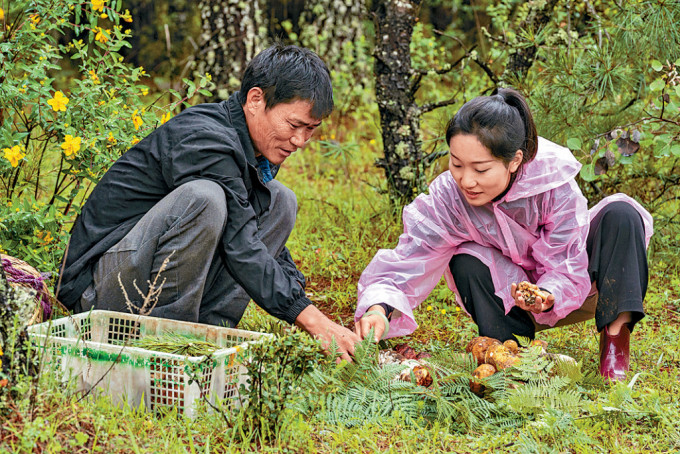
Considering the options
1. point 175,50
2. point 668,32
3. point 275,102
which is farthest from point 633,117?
point 175,50

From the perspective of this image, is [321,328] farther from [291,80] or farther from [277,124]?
[291,80]

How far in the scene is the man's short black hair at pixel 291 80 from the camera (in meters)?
2.61

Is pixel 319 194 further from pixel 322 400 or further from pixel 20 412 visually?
pixel 20 412

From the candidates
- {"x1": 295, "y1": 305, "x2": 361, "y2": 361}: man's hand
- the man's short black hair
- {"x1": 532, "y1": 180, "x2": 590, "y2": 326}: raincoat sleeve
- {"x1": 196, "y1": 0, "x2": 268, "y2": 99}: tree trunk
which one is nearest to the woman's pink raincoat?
{"x1": 532, "y1": 180, "x2": 590, "y2": 326}: raincoat sleeve

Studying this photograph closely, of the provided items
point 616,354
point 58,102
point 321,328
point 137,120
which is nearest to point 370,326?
point 321,328

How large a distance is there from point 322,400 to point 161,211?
87 centimetres

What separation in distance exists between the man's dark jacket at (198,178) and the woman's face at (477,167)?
720mm

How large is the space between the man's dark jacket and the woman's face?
0.72 m

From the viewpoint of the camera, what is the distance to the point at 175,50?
8.98 m

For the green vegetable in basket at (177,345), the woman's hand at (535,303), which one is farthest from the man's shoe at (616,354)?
the green vegetable in basket at (177,345)

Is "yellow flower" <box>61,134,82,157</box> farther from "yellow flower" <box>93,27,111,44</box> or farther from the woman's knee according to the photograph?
the woman's knee

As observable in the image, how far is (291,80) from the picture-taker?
2613 mm

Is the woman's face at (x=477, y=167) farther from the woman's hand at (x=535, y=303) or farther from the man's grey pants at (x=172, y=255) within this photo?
the man's grey pants at (x=172, y=255)

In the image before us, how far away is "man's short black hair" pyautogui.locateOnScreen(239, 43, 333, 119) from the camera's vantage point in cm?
261
